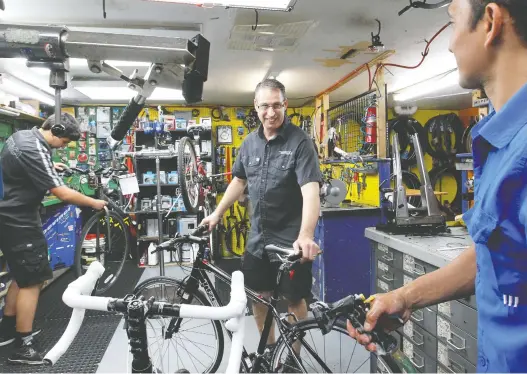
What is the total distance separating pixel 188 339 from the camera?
2674 mm

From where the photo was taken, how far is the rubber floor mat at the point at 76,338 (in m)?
2.61

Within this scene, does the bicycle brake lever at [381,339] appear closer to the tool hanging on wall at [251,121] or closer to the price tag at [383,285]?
the price tag at [383,285]

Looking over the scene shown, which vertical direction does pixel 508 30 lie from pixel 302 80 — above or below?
below

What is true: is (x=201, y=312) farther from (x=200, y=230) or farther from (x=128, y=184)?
(x=128, y=184)

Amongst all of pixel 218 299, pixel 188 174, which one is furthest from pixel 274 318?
pixel 188 174

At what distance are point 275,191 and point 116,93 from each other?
13.9 ft

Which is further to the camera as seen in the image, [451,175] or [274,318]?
[451,175]

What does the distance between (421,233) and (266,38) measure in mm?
2228

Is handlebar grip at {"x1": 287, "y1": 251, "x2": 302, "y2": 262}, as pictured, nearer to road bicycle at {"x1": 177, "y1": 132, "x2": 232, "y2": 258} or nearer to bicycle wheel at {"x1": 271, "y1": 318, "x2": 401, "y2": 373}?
bicycle wheel at {"x1": 271, "y1": 318, "x2": 401, "y2": 373}

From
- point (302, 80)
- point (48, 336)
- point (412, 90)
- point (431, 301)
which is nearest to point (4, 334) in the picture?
point (48, 336)

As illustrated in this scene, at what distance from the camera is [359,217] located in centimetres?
381

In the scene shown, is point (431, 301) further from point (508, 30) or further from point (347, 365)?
point (347, 365)

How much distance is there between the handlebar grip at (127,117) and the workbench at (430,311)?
144 centimetres

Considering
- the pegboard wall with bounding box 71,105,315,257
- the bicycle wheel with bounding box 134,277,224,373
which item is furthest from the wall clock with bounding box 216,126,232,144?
the bicycle wheel with bounding box 134,277,224,373
